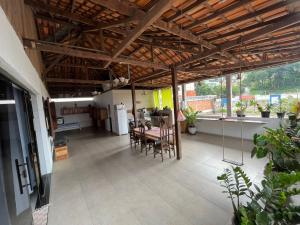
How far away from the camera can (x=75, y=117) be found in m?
11.8

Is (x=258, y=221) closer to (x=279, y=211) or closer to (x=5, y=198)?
(x=279, y=211)

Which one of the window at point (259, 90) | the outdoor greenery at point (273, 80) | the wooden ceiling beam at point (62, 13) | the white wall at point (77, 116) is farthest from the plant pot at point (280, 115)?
the white wall at point (77, 116)

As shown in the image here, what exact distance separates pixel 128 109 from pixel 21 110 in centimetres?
646

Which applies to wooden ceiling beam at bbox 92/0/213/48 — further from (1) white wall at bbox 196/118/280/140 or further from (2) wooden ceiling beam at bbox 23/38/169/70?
(1) white wall at bbox 196/118/280/140

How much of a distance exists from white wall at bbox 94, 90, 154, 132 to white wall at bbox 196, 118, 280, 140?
3900 millimetres

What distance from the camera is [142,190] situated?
2.89 m

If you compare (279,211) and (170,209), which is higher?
(279,211)

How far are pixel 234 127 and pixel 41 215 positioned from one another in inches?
244

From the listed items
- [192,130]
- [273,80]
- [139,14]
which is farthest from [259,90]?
[139,14]

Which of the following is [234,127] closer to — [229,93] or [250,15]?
[229,93]

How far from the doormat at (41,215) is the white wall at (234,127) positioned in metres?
5.08

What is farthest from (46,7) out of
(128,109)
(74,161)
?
(128,109)

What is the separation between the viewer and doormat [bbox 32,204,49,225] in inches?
89.6

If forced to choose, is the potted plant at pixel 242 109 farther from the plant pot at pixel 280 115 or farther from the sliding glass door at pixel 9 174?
the sliding glass door at pixel 9 174
